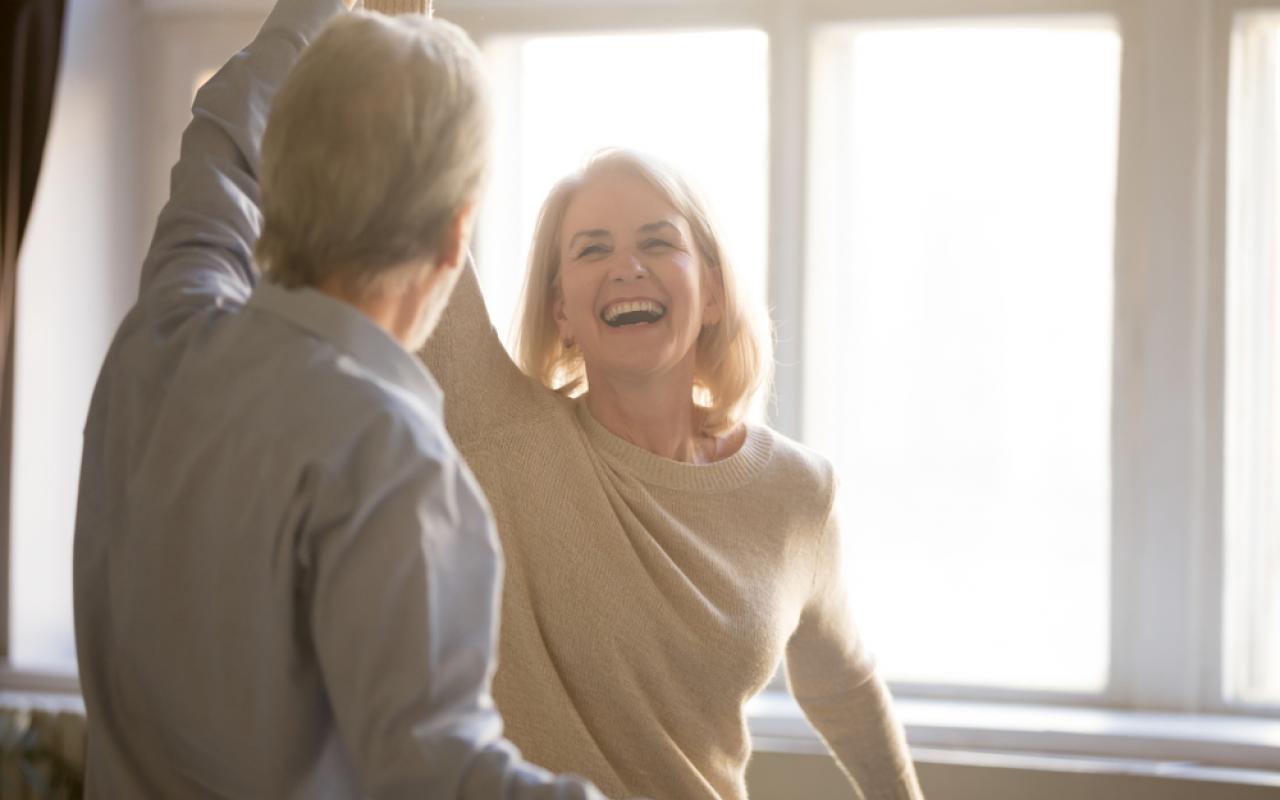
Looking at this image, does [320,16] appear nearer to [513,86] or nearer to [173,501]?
[173,501]

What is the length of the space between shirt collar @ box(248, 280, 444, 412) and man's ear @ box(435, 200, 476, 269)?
0.07m

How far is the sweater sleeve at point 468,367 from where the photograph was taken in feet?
5.23

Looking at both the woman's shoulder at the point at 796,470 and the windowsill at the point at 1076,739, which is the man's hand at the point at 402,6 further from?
the windowsill at the point at 1076,739

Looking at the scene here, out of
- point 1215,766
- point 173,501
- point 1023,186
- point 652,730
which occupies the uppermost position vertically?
point 1023,186

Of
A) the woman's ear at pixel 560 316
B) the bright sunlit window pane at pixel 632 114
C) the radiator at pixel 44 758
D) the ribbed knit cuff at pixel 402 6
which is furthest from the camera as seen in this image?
the bright sunlit window pane at pixel 632 114

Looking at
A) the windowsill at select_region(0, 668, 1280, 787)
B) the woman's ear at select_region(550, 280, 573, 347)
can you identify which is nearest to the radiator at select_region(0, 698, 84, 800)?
the windowsill at select_region(0, 668, 1280, 787)

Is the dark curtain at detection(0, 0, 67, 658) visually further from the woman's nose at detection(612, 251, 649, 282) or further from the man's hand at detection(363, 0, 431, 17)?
the woman's nose at detection(612, 251, 649, 282)

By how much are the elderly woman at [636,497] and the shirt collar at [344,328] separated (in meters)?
0.62

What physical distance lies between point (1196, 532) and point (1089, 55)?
3.46 feet

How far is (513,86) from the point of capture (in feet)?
10.1

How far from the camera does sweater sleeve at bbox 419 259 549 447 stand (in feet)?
5.23

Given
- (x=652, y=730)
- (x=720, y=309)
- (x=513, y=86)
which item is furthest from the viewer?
(x=513, y=86)

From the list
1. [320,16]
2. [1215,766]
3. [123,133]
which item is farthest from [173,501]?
[123,133]

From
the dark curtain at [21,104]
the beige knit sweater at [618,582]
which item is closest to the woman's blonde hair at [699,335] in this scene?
the beige knit sweater at [618,582]
